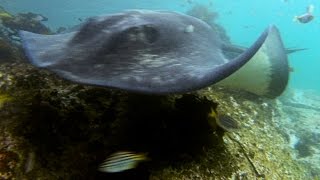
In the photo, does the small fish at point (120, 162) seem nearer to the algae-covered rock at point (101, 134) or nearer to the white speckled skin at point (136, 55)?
the algae-covered rock at point (101, 134)

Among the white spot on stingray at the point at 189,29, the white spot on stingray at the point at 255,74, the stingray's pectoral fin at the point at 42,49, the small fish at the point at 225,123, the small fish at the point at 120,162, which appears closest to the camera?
the small fish at the point at 120,162

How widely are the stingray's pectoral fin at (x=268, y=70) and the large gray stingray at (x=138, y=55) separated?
704mm

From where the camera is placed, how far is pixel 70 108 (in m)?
3.33

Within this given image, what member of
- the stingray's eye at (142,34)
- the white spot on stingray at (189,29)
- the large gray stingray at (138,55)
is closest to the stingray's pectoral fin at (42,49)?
the large gray stingray at (138,55)

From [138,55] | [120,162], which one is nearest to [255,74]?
[138,55]

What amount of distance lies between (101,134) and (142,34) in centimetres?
113

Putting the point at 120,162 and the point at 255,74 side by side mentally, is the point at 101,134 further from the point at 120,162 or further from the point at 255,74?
the point at 255,74

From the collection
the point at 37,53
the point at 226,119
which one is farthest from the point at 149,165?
the point at 37,53

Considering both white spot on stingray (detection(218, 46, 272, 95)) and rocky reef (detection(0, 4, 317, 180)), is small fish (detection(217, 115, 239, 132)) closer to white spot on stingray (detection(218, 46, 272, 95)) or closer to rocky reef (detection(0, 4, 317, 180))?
rocky reef (detection(0, 4, 317, 180))

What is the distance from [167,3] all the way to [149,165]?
4079 centimetres

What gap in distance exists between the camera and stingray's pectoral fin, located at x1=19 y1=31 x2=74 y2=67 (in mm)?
3053

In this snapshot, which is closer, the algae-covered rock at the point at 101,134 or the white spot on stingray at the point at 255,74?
the algae-covered rock at the point at 101,134

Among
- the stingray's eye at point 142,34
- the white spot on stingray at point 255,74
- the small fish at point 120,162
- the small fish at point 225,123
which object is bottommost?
the small fish at point 120,162

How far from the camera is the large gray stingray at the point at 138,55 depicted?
2.59 m
